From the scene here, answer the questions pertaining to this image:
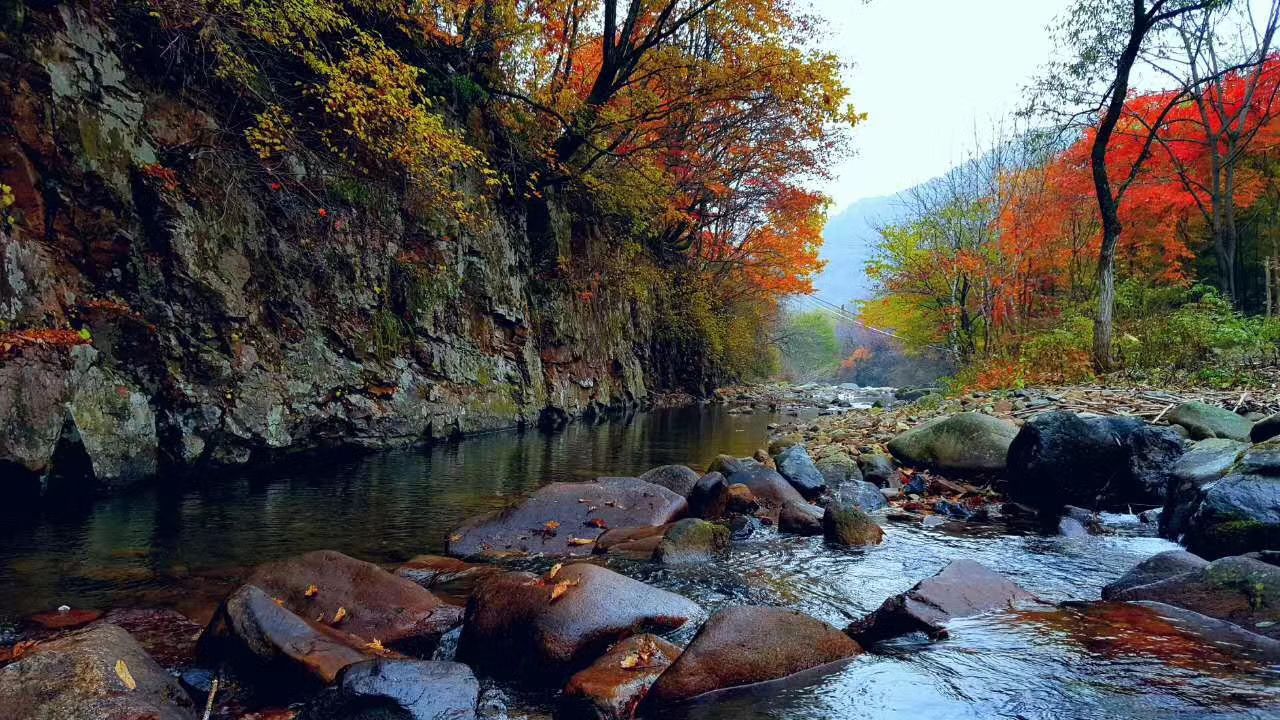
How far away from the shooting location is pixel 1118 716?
7.78 ft

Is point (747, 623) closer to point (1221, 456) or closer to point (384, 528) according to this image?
point (384, 528)

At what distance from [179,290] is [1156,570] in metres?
9.75

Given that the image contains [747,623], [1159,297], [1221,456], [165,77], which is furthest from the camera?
[1159,297]

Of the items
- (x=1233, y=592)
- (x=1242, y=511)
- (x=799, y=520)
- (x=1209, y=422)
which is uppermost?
(x=1209, y=422)

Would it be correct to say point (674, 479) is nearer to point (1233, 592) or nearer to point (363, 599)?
point (363, 599)

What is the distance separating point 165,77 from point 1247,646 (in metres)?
11.3

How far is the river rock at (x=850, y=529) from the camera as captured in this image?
525cm

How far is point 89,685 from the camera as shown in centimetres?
244

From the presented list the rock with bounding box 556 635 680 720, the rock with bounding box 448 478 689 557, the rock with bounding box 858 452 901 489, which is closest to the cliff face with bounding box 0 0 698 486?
the rock with bounding box 448 478 689 557

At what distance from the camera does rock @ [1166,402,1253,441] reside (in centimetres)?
661

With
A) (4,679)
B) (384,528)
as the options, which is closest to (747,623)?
(4,679)

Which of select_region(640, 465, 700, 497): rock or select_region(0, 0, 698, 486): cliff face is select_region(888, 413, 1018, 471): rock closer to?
select_region(640, 465, 700, 497): rock

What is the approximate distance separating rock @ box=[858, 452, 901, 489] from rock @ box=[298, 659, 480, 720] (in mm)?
6161

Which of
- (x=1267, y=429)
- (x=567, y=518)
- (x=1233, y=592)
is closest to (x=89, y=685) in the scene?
(x=567, y=518)
